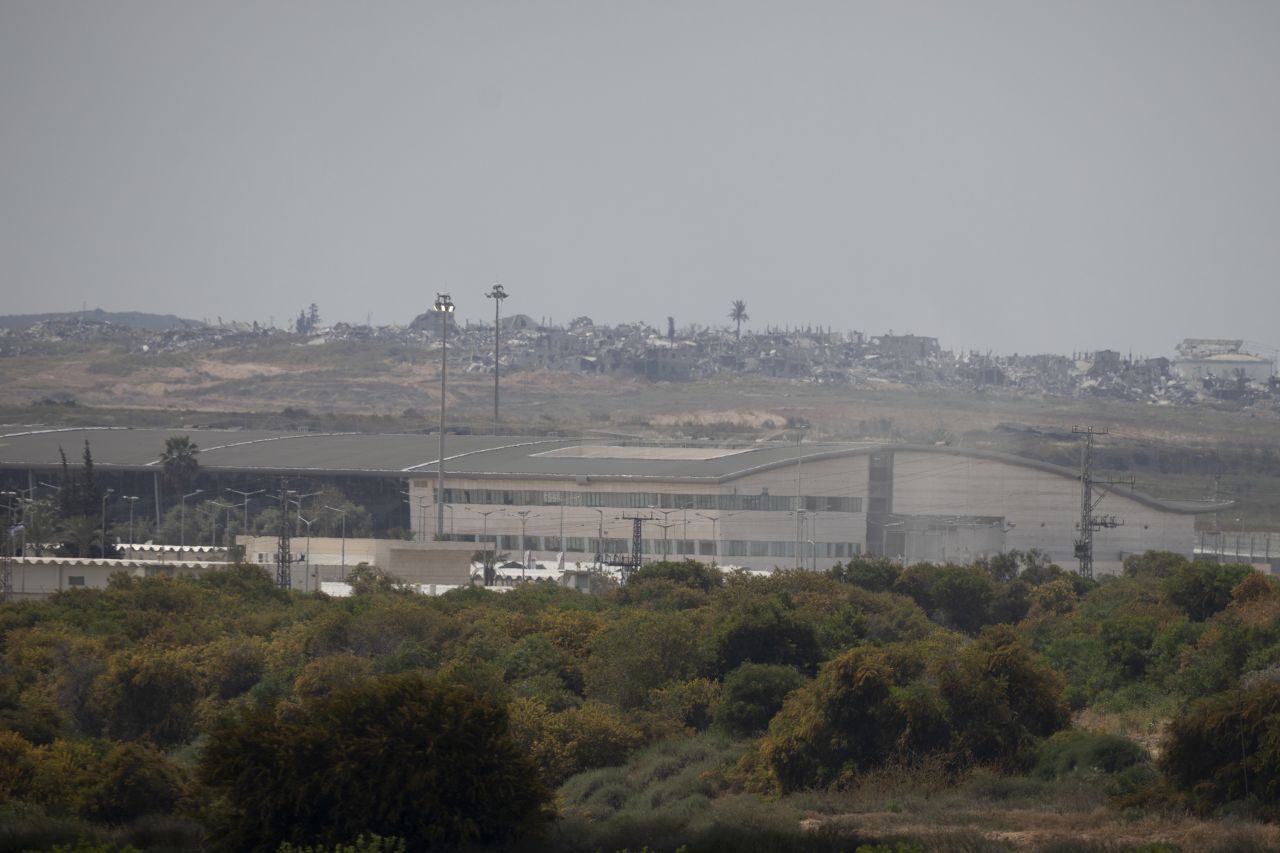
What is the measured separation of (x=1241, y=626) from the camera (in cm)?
3531

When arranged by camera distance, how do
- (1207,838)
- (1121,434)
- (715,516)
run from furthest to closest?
1. (1121,434)
2. (715,516)
3. (1207,838)

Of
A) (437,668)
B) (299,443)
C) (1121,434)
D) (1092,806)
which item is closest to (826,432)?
(1121,434)

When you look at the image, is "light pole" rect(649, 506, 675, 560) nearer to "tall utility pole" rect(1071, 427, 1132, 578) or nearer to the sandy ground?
"tall utility pole" rect(1071, 427, 1132, 578)

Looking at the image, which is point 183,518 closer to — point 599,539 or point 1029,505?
point 599,539

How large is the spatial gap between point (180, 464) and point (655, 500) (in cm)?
2854

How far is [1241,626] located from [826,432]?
4249 inches

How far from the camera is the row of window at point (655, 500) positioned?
279 ft

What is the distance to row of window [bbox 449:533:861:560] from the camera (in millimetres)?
82125

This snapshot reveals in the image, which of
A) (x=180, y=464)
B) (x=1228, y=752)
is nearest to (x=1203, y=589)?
(x=1228, y=752)

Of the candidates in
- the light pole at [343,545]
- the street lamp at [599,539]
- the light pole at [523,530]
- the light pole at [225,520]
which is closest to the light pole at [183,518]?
the light pole at [225,520]

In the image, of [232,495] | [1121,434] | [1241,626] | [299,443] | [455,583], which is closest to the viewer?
[1241,626]

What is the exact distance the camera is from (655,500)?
87500 mm

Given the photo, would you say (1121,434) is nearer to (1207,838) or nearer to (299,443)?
(299,443)

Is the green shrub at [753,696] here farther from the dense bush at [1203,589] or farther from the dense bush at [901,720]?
the dense bush at [1203,589]
